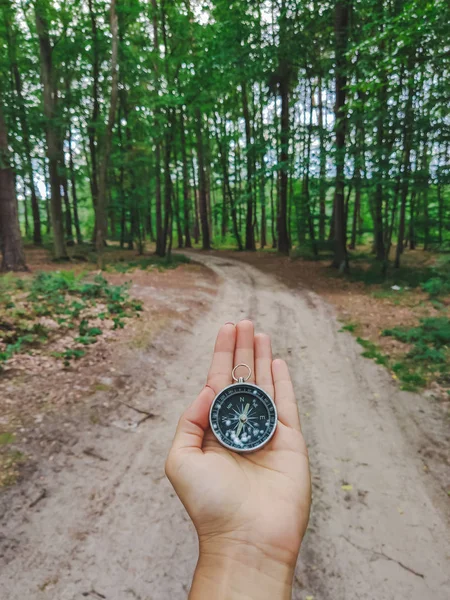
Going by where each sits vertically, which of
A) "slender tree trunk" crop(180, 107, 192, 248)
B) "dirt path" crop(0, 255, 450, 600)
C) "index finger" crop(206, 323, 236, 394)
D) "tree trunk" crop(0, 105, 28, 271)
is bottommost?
"dirt path" crop(0, 255, 450, 600)

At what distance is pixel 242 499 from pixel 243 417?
578 millimetres

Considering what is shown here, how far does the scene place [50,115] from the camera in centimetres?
1652

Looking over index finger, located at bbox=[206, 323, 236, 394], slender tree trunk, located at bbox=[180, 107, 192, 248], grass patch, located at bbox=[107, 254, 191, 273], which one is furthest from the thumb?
slender tree trunk, located at bbox=[180, 107, 192, 248]

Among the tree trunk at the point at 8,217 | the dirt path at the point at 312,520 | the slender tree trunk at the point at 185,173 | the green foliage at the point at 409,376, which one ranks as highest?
the slender tree trunk at the point at 185,173

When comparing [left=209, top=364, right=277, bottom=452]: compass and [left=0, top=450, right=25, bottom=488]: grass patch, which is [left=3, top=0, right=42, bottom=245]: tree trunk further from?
[left=209, top=364, right=277, bottom=452]: compass

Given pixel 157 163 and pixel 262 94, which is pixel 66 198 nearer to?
pixel 157 163

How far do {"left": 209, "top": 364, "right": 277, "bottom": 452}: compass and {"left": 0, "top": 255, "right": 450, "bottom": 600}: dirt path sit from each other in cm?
141

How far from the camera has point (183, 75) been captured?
16.7 metres

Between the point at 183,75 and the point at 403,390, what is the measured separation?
16.9m

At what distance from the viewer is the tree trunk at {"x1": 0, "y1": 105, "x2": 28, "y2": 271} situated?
12305mm

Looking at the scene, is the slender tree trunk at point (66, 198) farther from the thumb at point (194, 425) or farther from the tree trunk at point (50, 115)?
the thumb at point (194, 425)

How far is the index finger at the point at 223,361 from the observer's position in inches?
119

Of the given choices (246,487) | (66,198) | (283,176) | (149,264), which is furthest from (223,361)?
(66,198)

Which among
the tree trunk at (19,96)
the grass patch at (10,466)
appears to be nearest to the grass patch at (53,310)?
the grass patch at (10,466)
